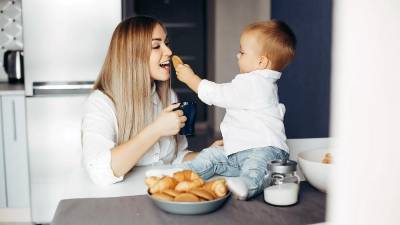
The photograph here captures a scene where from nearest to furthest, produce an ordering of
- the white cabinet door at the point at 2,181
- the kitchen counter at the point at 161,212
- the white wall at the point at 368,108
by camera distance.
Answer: the white wall at the point at 368,108 < the kitchen counter at the point at 161,212 < the white cabinet door at the point at 2,181

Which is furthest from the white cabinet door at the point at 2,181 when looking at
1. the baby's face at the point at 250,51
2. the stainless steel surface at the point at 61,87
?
the baby's face at the point at 250,51

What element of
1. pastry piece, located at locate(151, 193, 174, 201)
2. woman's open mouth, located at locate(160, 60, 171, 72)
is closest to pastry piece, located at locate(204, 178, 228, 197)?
pastry piece, located at locate(151, 193, 174, 201)

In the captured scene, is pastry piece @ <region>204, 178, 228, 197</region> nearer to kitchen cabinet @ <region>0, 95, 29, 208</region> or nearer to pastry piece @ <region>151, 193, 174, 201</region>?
pastry piece @ <region>151, 193, 174, 201</region>

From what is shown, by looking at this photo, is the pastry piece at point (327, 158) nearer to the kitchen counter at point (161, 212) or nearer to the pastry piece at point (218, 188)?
the kitchen counter at point (161, 212)

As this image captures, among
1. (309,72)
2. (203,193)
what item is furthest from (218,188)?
(309,72)

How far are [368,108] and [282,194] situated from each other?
825 millimetres

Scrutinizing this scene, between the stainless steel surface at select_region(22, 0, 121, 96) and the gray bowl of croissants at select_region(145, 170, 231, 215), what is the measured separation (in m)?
1.90

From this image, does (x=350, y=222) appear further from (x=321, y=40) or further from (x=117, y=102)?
(x=321, y=40)

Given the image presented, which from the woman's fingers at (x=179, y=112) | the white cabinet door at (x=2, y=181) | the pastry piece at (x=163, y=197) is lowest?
the white cabinet door at (x=2, y=181)

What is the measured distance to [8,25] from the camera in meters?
3.70

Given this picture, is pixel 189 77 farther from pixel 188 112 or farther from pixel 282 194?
pixel 282 194

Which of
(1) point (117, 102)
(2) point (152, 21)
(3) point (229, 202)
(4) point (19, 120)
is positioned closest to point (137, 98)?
(1) point (117, 102)

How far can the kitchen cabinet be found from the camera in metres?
3.02

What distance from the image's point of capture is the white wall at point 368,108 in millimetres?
368
